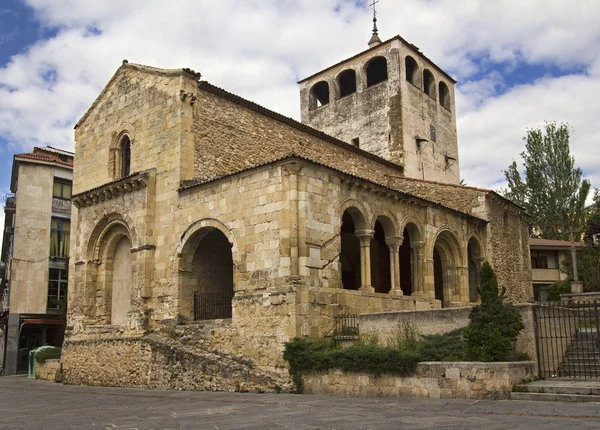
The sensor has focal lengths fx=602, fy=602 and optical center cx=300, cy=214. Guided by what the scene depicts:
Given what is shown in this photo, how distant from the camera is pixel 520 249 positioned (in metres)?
24.7

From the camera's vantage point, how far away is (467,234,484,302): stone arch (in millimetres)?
21734

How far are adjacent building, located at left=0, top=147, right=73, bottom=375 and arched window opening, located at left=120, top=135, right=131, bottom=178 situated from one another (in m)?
10.0

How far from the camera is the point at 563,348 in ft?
39.2

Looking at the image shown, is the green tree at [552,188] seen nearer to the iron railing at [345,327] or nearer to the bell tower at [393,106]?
the bell tower at [393,106]

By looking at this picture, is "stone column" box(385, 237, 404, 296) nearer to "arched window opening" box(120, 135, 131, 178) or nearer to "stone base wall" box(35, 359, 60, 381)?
"arched window opening" box(120, 135, 131, 178)

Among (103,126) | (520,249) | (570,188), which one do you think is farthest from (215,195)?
(570,188)

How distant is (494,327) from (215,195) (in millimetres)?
8214

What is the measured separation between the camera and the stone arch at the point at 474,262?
21.7 meters

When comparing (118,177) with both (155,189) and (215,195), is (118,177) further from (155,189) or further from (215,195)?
(215,195)

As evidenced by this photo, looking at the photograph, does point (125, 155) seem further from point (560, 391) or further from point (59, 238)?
point (560, 391)

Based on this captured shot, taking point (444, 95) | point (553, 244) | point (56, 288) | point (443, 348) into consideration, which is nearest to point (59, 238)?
point (56, 288)

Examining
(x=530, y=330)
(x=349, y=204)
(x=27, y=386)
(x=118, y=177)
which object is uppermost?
(x=118, y=177)

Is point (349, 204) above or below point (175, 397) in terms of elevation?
above

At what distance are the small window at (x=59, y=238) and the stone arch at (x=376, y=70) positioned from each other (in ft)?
54.8
